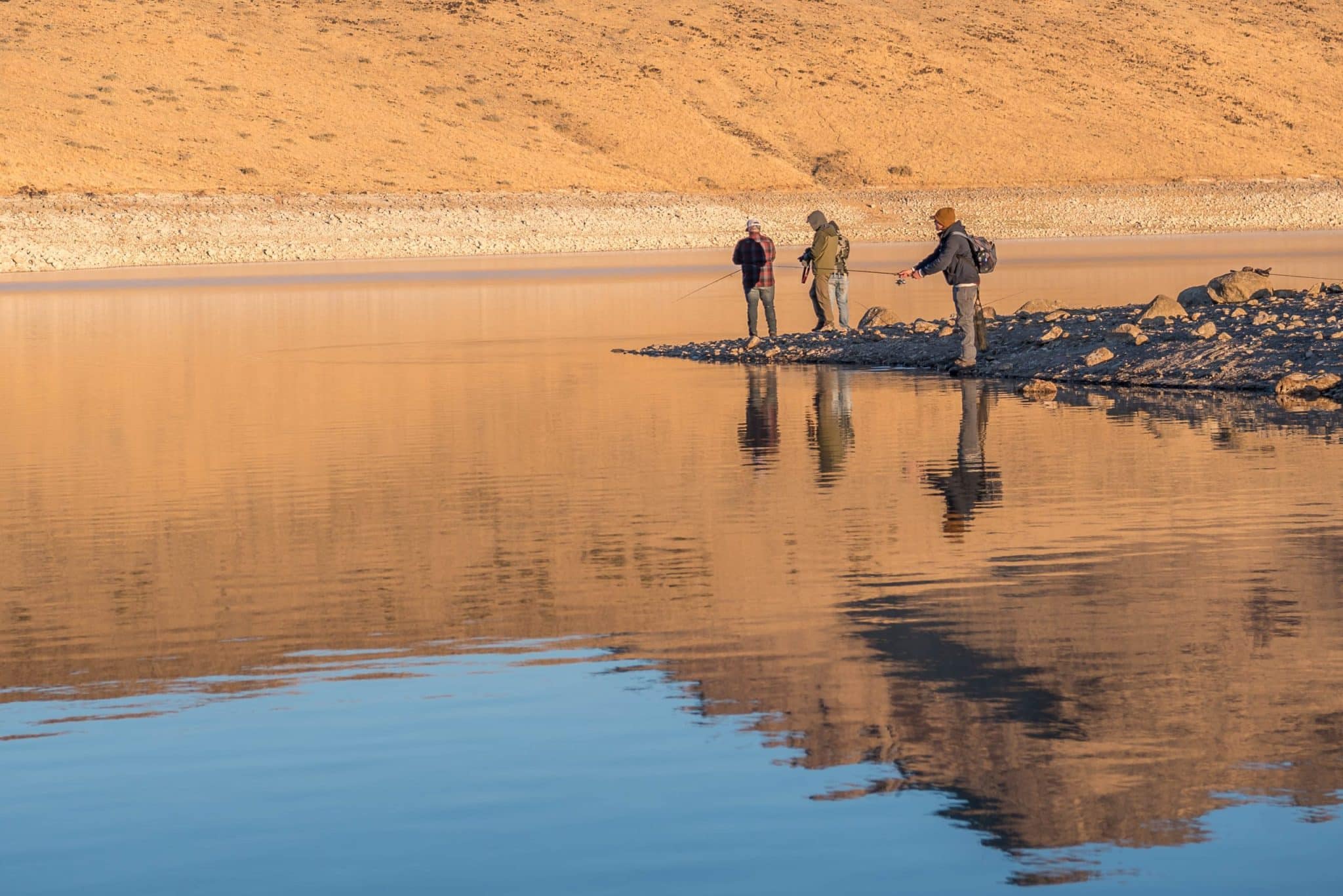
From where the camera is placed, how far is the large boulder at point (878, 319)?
1002 inches

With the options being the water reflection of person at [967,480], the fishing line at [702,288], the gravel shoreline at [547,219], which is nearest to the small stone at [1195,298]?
the water reflection of person at [967,480]

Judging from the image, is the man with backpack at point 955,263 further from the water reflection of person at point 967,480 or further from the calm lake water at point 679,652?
the water reflection of person at point 967,480

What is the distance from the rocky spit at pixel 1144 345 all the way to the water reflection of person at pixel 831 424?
1612 mm

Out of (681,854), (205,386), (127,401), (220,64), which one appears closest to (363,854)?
(681,854)

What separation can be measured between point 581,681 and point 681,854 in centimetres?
203

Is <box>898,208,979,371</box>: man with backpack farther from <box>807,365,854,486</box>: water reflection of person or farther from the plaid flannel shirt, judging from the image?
the plaid flannel shirt

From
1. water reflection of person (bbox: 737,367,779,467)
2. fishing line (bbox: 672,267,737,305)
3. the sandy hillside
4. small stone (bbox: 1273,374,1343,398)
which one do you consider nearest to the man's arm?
water reflection of person (bbox: 737,367,779,467)

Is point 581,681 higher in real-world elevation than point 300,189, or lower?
lower

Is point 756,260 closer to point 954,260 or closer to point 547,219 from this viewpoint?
point 954,260

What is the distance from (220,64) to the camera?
3770 inches

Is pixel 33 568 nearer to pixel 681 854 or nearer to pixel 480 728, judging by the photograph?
pixel 480 728

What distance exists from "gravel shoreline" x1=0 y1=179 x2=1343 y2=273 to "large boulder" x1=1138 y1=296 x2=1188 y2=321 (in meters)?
48.8

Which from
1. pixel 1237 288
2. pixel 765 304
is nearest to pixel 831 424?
pixel 1237 288

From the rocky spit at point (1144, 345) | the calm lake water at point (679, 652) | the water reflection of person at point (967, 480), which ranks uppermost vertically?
the rocky spit at point (1144, 345)
